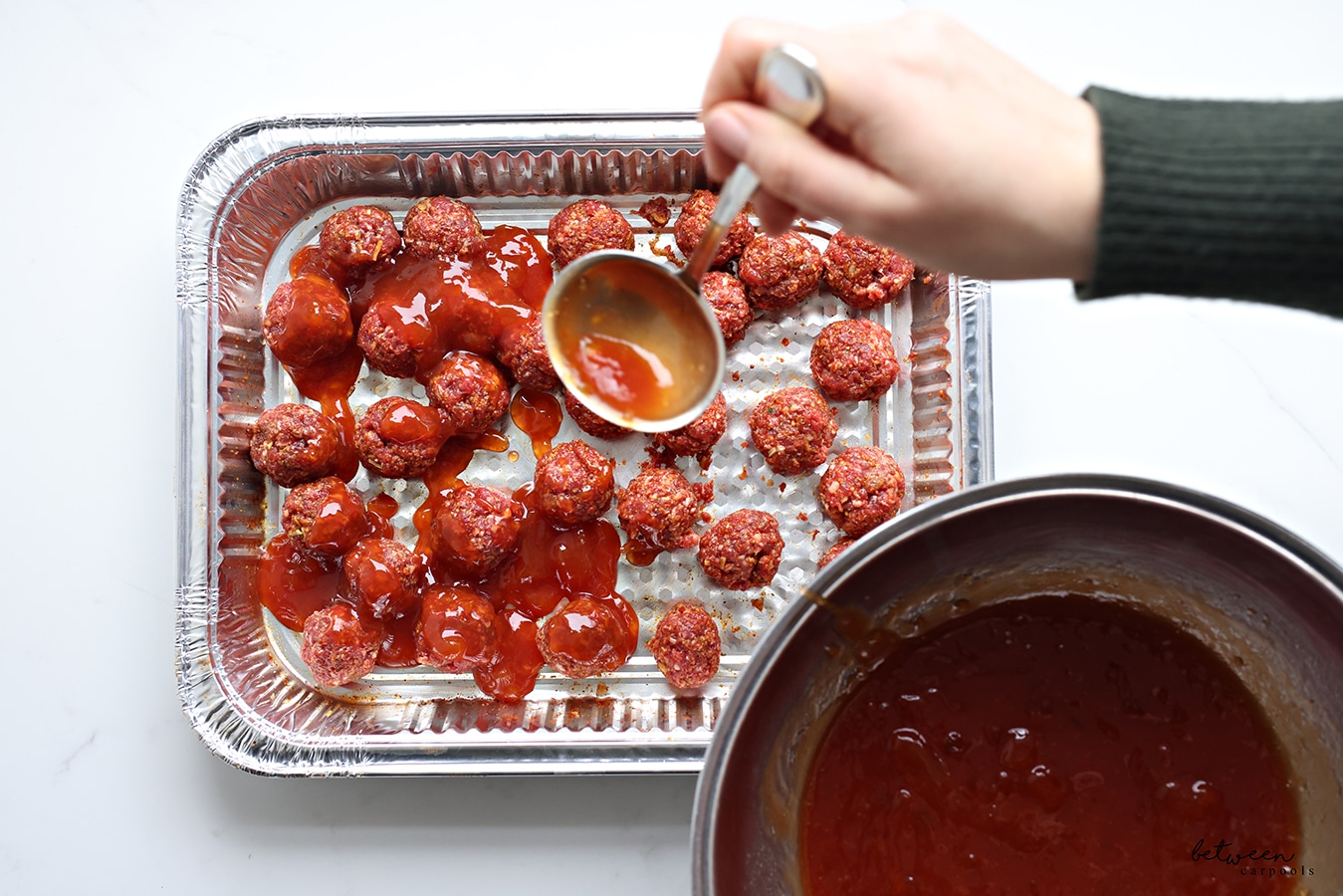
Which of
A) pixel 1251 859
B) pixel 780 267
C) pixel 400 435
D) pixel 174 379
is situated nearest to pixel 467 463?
pixel 400 435

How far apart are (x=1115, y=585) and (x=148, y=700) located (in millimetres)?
2633

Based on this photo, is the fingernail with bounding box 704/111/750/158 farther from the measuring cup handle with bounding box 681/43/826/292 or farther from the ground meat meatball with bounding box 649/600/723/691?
the ground meat meatball with bounding box 649/600/723/691

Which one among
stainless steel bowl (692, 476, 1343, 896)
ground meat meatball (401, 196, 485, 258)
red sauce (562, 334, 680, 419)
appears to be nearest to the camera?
stainless steel bowl (692, 476, 1343, 896)

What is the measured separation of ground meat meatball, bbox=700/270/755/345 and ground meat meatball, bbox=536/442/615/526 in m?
0.49

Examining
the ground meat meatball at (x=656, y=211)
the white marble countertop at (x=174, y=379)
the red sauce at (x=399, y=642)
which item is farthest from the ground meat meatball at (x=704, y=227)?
the red sauce at (x=399, y=642)

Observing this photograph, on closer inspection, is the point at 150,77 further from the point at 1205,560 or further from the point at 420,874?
the point at 1205,560

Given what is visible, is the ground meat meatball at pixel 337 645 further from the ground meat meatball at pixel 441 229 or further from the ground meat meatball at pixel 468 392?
the ground meat meatball at pixel 441 229

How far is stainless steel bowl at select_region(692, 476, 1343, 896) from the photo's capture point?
5.02 ft

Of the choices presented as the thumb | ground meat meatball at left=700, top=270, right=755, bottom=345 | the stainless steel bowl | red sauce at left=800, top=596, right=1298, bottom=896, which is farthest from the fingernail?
red sauce at left=800, top=596, right=1298, bottom=896

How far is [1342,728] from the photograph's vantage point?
1657 mm

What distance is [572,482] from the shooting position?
2.21 metres

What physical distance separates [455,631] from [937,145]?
5.47ft

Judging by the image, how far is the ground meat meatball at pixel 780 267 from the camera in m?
2.24

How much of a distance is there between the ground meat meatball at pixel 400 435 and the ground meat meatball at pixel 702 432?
2.05 ft
